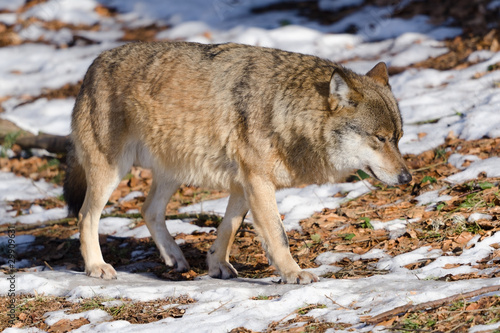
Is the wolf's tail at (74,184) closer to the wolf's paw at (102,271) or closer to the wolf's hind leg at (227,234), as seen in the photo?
the wolf's paw at (102,271)

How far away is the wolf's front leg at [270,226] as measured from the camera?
15.9ft

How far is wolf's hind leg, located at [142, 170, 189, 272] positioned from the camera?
595 centimetres

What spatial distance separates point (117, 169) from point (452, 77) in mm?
5827

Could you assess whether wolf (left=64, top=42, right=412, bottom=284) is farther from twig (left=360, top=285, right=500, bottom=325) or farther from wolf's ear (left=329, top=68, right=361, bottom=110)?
twig (left=360, top=285, right=500, bottom=325)

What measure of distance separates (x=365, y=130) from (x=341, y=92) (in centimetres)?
36

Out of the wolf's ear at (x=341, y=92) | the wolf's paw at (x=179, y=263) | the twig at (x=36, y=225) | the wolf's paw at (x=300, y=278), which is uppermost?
the wolf's ear at (x=341, y=92)

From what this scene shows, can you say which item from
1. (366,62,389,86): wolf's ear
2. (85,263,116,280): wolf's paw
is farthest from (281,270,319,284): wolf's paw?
(366,62,389,86): wolf's ear

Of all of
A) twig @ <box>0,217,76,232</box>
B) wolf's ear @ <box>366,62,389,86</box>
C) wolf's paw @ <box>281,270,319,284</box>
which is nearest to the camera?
wolf's paw @ <box>281,270,319,284</box>

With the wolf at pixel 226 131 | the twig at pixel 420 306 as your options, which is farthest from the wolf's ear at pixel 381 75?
the twig at pixel 420 306

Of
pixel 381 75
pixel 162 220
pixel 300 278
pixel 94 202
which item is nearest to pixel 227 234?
pixel 162 220

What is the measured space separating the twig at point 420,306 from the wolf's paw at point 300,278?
1121mm

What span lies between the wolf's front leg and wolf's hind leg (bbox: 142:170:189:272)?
Result: 47.8 inches

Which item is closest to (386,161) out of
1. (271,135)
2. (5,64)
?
(271,135)

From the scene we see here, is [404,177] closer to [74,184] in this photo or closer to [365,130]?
[365,130]
